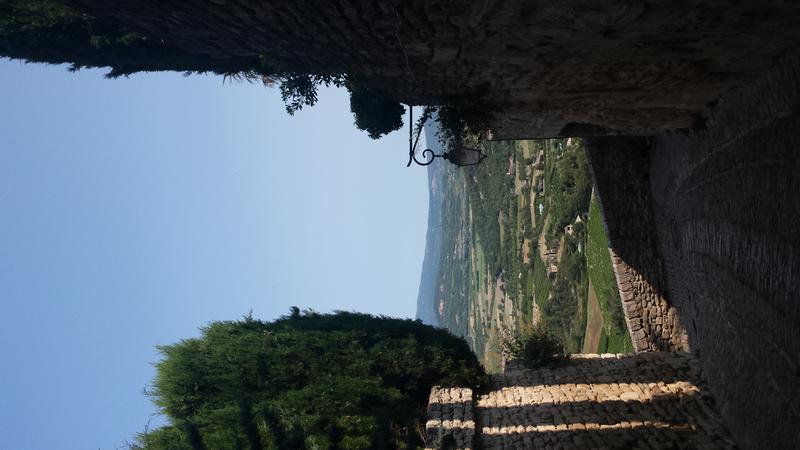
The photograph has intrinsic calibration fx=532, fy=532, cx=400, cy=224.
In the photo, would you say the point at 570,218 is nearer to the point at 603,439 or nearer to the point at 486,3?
the point at 603,439

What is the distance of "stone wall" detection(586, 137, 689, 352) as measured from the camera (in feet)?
38.8

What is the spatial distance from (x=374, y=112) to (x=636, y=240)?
7.26 metres

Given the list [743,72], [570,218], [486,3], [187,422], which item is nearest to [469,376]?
[187,422]

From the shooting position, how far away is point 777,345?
5.26m

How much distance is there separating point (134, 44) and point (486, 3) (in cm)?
634

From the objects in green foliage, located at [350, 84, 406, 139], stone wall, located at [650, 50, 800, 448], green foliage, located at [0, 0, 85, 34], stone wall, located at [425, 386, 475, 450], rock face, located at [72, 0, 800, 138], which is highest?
green foliage, located at [0, 0, 85, 34]

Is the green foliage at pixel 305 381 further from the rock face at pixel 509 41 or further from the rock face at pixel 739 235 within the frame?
the rock face at pixel 509 41

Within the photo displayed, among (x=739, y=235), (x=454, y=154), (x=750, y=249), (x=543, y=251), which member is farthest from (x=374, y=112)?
(x=543, y=251)

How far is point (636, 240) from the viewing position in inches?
488

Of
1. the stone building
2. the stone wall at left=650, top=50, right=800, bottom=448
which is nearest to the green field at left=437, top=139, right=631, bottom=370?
the stone wall at left=650, top=50, right=800, bottom=448

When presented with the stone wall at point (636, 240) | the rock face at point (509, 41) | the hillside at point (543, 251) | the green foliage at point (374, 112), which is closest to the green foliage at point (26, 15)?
the rock face at point (509, 41)

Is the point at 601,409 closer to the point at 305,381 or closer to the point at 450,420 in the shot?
the point at 450,420

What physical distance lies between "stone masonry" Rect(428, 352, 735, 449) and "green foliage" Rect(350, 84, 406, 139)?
4.84m

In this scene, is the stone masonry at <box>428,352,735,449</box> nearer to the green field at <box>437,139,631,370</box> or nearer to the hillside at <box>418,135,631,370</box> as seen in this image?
the green field at <box>437,139,631,370</box>
